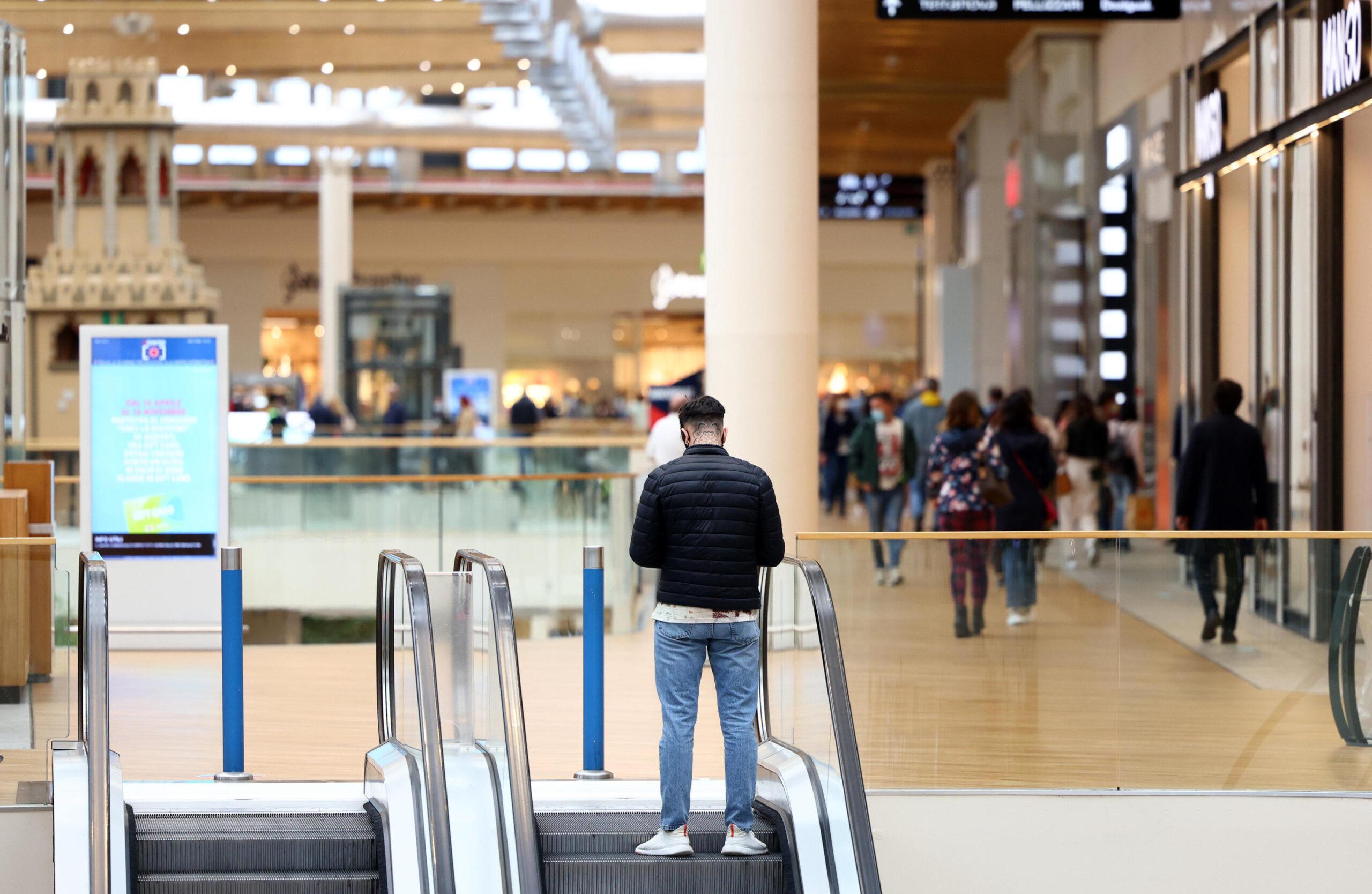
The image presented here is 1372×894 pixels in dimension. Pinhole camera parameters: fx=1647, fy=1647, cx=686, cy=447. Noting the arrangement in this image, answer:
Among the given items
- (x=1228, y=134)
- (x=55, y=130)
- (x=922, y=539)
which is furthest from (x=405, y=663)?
(x=55, y=130)

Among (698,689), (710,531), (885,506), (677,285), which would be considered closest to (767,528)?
(710,531)

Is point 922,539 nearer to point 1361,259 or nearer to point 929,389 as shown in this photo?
point 1361,259

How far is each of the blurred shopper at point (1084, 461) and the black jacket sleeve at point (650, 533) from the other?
9.12 meters

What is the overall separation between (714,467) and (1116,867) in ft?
8.59

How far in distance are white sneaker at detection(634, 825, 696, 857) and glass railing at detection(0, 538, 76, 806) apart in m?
2.03

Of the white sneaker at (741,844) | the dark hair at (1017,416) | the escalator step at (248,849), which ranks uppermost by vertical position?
the dark hair at (1017,416)

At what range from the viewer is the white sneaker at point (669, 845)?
5516mm

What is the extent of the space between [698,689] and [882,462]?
798 centimetres

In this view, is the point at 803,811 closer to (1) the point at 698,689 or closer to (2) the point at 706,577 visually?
(1) the point at 698,689

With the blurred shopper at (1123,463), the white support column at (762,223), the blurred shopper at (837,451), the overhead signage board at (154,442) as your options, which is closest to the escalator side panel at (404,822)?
the white support column at (762,223)

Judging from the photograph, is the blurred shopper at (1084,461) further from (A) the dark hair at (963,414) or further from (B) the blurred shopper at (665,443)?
(B) the blurred shopper at (665,443)

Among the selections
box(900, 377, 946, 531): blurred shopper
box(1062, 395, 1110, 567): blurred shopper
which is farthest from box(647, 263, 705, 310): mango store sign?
box(1062, 395, 1110, 567): blurred shopper

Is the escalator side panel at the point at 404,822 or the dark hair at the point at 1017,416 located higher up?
the dark hair at the point at 1017,416

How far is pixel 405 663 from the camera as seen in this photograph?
5875mm
